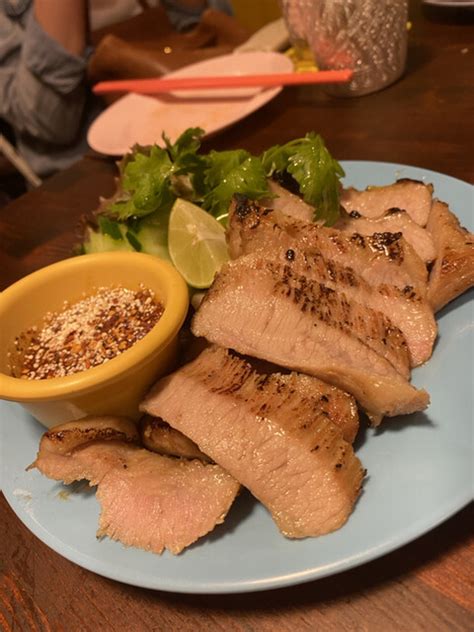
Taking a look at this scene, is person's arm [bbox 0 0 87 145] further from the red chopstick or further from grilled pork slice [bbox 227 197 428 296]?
grilled pork slice [bbox 227 197 428 296]

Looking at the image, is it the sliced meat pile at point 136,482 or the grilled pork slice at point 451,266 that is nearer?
the sliced meat pile at point 136,482

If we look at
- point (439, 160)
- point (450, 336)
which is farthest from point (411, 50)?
point (450, 336)

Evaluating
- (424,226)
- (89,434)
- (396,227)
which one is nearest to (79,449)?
(89,434)

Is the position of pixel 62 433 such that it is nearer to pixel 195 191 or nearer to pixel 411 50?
pixel 195 191

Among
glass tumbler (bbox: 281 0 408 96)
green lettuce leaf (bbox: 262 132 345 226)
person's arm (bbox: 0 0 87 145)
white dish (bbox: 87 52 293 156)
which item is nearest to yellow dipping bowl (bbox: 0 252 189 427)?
green lettuce leaf (bbox: 262 132 345 226)

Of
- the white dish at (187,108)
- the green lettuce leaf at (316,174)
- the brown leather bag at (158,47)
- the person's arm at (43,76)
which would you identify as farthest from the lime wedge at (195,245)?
the person's arm at (43,76)

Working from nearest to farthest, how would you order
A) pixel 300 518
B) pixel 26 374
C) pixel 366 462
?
pixel 300 518 < pixel 366 462 < pixel 26 374

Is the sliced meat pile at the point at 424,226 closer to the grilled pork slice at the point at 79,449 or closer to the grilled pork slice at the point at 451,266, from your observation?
the grilled pork slice at the point at 451,266

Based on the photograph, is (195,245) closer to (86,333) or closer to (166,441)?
(86,333)
